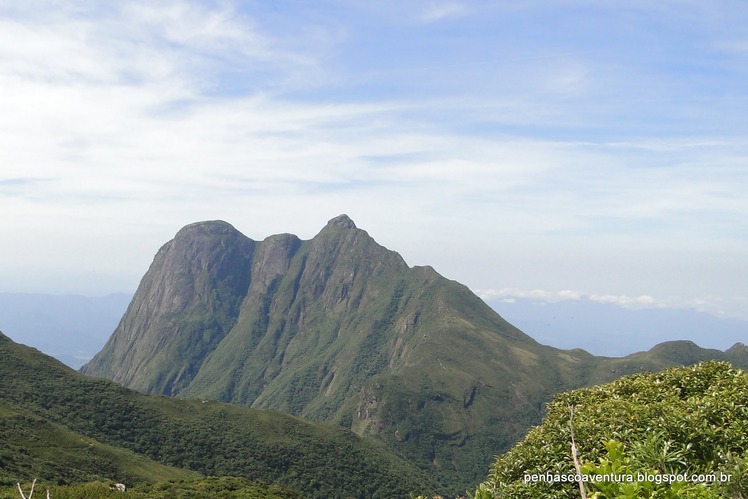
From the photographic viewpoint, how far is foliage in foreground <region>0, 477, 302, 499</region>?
69.2 meters

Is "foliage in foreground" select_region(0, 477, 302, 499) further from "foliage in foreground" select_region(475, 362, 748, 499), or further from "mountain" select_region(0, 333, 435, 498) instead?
"foliage in foreground" select_region(475, 362, 748, 499)

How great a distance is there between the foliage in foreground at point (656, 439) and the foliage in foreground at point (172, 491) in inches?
2334

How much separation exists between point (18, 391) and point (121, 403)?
34253mm

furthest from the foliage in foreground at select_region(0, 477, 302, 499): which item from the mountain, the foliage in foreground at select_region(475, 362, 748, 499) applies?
the foliage in foreground at select_region(475, 362, 748, 499)

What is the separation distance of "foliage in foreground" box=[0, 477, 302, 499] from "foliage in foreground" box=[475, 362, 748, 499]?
5927 cm

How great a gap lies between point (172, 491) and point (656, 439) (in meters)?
89.8

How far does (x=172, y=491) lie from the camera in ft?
302

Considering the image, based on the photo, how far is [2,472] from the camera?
93.8 meters

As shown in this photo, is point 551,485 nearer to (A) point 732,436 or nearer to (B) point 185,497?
(A) point 732,436

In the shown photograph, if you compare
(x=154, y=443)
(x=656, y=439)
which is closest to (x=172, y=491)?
(x=656, y=439)

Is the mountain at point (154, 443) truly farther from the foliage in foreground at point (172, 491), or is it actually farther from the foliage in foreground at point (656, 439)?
the foliage in foreground at point (656, 439)

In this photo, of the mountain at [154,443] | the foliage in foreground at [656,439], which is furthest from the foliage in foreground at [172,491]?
the foliage in foreground at [656,439]

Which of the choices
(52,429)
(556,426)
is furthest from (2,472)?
(556,426)

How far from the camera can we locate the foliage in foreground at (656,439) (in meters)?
24.5
